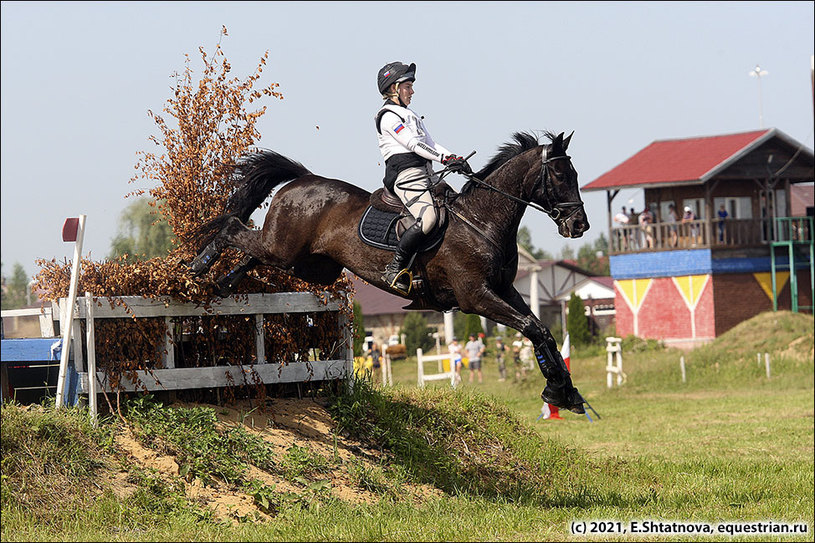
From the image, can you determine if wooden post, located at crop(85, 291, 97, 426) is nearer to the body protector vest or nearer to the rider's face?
the body protector vest

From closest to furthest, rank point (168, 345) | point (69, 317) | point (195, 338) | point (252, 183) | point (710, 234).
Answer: point (69, 317) → point (168, 345) → point (195, 338) → point (252, 183) → point (710, 234)

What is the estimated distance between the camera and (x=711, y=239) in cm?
4153

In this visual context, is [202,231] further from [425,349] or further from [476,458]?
[425,349]

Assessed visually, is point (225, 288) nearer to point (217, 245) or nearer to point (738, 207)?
point (217, 245)

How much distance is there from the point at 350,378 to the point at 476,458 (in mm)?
1614

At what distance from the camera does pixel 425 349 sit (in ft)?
175

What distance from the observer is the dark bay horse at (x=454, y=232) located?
9078 mm

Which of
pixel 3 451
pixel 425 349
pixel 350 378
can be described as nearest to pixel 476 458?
pixel 350 378

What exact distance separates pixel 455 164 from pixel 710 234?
112ft

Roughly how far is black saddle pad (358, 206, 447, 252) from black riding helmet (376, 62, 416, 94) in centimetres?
110

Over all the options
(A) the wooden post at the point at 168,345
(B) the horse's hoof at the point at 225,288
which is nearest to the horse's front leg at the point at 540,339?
(B) the horse's hoof at the point at 225,288

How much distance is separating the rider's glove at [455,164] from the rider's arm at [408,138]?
4 cm

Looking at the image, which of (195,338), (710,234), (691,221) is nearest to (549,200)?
(195,338)

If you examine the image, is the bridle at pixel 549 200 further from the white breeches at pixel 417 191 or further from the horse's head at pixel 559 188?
the white breeches at pixel 417 191
